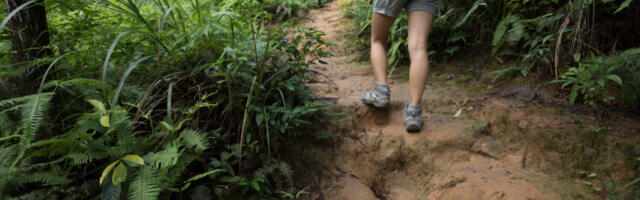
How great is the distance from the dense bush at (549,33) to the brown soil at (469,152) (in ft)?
1.33

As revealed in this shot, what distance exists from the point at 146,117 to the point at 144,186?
1.36ft

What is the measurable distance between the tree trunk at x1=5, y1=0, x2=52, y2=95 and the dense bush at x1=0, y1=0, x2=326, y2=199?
0.05 metres

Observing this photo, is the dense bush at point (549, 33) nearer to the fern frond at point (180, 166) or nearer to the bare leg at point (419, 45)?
the bare leg at point (419, 45)

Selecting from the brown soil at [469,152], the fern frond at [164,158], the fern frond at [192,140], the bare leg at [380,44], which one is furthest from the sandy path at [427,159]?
the fern frond at [164,158]

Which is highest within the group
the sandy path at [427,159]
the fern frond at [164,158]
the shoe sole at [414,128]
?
the fern frond at [164,158]

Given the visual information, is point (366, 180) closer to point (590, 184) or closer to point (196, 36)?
point (590, 184)

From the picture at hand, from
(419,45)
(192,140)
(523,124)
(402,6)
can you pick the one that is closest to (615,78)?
(523,124)

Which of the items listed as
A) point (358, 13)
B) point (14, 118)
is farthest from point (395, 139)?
point (358, 13)

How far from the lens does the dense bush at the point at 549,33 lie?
2.29 m

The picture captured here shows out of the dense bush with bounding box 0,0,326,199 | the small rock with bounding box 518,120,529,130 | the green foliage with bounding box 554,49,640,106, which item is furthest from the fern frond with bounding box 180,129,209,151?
the green foliage with bounding box 554,49,640,106

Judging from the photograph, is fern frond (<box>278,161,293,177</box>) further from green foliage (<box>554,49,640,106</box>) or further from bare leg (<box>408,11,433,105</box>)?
green foliage (<box>554,49,640,106</box>)

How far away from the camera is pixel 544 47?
257 cm

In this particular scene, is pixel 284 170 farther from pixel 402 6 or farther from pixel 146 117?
pixel 402 6

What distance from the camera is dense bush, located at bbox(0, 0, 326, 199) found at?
1.28m
